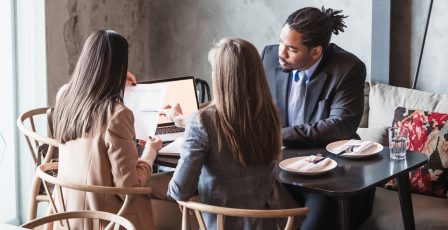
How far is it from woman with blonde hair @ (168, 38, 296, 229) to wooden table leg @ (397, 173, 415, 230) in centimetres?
72

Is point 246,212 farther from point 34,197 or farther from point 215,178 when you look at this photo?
point 34,197

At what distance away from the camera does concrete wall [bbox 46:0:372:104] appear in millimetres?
3812

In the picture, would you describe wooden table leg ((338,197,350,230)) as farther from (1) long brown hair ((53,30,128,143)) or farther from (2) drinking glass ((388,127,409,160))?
(1) long brown hair ((53,30,128,143))

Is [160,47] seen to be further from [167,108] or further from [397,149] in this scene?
[397,149]

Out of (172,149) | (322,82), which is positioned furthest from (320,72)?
(172,149)

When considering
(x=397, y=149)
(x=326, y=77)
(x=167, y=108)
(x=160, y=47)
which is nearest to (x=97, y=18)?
(x=160, y=47)

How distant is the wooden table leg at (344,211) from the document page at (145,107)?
2.84 ft

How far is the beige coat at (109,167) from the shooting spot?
2338 millimetres

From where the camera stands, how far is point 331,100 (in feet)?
9.84

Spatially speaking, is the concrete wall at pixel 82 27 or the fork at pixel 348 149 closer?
the fork at pixel 348 149

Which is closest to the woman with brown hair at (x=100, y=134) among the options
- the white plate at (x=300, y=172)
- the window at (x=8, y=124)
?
the white plate at (x=300, y=172)

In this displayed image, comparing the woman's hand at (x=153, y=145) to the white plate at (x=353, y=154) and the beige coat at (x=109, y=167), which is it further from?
the white plate at (x=353, y=154)

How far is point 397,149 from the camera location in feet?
8.66

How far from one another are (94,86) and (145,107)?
16.3 inches
